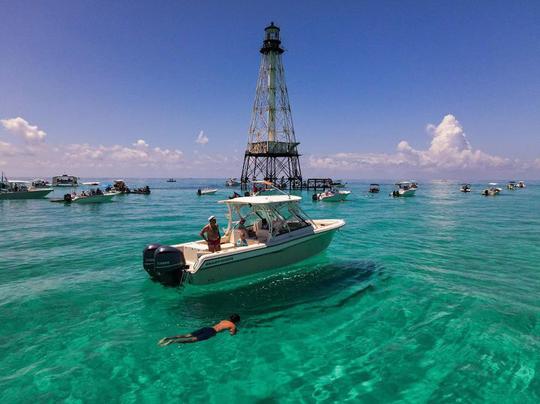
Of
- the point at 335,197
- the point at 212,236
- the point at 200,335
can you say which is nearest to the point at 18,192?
the point at 335,197

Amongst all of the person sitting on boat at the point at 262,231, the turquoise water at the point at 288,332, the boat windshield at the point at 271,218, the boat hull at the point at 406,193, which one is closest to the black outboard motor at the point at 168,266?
the turquoise water at the point at 288,332

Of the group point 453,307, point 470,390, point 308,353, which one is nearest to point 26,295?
point 308,353

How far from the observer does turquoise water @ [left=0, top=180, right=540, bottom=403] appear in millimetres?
6496

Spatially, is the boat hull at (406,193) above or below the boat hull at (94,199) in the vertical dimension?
above

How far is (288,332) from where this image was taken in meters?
8.73

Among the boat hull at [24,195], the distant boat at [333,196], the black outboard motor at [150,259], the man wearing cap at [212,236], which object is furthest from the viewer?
the distant boat at [333,196]

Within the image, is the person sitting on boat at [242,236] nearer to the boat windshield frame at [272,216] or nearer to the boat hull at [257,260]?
the boat windshield frame at [272,216]

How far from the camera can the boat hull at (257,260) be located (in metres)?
10.6

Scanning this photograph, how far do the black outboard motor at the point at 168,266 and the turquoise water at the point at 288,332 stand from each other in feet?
2.92

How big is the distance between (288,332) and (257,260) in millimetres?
3501

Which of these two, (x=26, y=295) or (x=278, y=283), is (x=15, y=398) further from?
(x=278, y=283)

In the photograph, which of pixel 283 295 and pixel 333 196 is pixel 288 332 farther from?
pixel 333 196

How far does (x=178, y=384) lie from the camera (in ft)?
21.7

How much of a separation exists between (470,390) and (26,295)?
13433 millimetres
